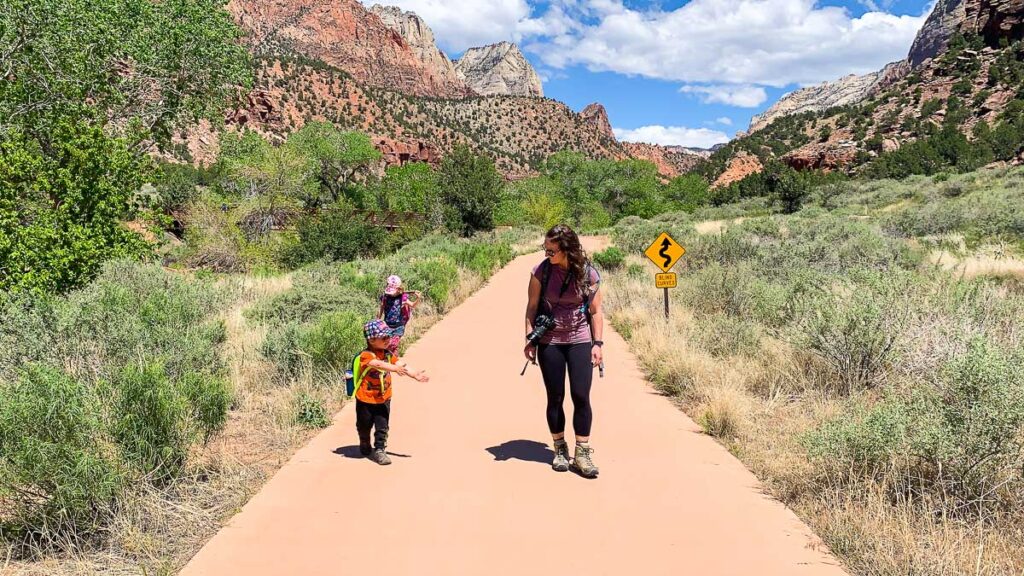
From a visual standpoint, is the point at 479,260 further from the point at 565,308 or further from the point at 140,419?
the point at 140,419

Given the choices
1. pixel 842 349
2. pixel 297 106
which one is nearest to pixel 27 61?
pixel 842 349

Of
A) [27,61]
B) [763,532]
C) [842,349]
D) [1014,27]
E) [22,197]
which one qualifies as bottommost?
[763,532]

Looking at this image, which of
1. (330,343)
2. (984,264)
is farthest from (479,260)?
(984,264)

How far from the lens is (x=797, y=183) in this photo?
4050 cm

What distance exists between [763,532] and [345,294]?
849 centimetres

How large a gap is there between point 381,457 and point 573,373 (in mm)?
1754

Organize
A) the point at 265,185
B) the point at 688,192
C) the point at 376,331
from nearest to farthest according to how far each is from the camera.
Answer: the point at 376,331, the point at 265,185, the point at 688,192

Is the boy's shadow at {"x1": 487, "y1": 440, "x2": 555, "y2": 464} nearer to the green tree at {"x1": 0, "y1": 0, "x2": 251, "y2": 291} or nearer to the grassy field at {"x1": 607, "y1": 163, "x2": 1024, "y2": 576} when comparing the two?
the grassy field at {"x1": 607, "y1": 163, "x2": 1024, "y2": 576}

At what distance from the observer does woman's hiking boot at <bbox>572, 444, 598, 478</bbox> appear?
4.68 m

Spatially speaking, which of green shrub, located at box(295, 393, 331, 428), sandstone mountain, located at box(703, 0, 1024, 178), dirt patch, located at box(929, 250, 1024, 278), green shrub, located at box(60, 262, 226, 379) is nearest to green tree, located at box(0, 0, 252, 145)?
green shrub, located at box(60, 262, 226, 379)

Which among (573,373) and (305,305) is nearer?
(573,373)

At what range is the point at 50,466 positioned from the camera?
136 inches

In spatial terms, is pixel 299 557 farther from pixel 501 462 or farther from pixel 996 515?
pixel 996 515

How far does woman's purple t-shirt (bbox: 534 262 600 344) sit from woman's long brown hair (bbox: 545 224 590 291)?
50 mm
